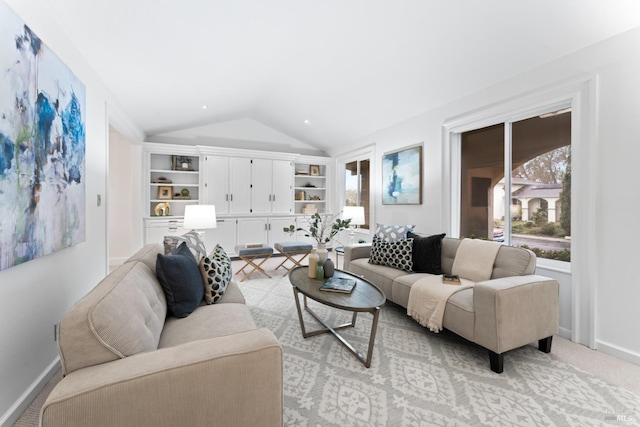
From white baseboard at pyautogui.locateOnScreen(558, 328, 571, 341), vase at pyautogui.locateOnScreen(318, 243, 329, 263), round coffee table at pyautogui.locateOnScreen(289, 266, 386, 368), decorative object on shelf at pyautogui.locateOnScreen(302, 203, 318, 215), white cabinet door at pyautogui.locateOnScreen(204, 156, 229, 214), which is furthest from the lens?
decorative object on shelf at pyautogui.locateOnScreen(302, 203, 318, 215)

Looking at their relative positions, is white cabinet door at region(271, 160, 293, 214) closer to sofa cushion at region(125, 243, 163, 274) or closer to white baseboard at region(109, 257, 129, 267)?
white baseboard at region(109, 257, 129, 267)

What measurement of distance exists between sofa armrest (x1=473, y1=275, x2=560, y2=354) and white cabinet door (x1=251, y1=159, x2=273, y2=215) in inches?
178

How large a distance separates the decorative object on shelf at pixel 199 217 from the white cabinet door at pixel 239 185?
1.99 meters

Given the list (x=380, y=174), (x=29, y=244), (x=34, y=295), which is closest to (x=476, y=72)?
(x=380, y=174)

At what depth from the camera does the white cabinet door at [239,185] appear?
559 cm

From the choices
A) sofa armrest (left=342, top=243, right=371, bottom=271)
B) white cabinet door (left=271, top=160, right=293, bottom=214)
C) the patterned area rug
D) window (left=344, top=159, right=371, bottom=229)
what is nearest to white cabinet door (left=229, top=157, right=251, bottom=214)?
white cabinet door (left=271, top=160, right=293, bottom=214)

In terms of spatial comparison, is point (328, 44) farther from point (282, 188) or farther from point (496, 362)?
point (282, 188)

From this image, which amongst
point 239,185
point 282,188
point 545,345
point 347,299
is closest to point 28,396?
point 347,299

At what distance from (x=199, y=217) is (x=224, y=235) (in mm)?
1998

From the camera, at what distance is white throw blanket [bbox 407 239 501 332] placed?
7.49 ft

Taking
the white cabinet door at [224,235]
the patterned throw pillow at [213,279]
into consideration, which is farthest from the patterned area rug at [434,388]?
the white cabinet door at [224,235]

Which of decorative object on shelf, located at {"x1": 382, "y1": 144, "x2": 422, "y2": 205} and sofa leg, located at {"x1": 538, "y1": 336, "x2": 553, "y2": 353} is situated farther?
decorative object on shelf, located at {"x1": 382, "y1": 144, "x2": 422, "y2": 205}

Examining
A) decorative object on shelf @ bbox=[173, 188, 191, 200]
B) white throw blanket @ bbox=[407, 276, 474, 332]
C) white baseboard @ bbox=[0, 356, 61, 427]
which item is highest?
decorative object on shelf @ bbox=[173, 188, 191, 200]

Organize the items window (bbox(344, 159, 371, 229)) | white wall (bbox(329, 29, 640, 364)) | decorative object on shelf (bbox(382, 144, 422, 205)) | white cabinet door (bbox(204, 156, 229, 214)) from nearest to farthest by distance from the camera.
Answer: white wall (bbox(329, 29, 640, 364))
decorative object on shelf (bbox(382, 144, 422, 205))
white cabinet door (bbox(204, 156, 229, 214))
window (bbox(344, 159, 371, 229))
